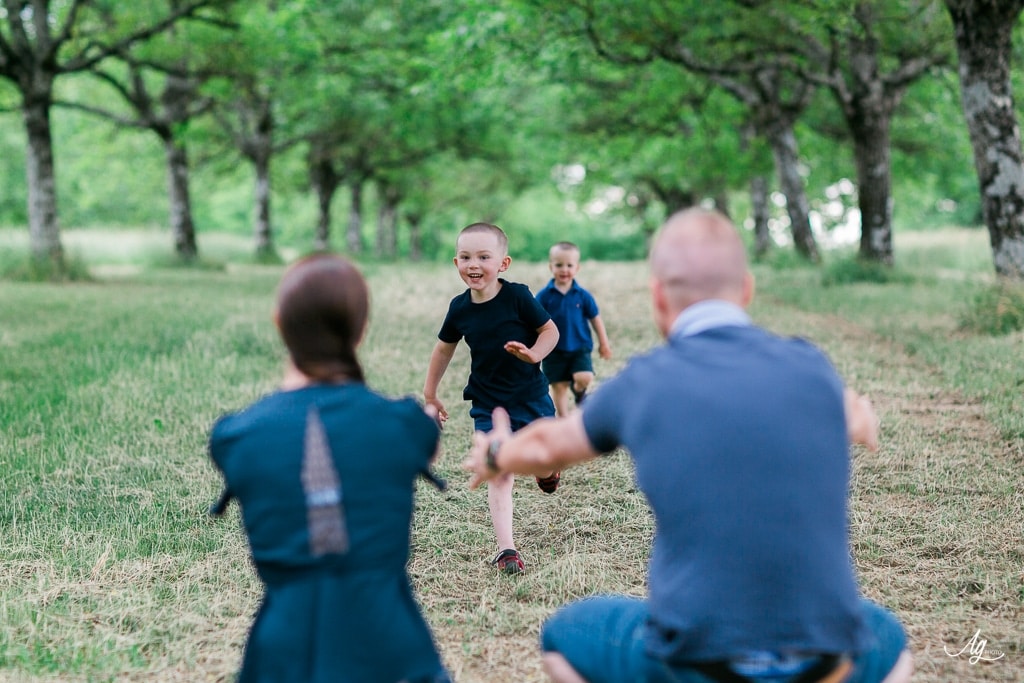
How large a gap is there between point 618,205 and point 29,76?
3660 cm

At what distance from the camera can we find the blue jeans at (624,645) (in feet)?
6.97

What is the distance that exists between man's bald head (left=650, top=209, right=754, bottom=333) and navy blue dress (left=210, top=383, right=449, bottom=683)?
75 cm

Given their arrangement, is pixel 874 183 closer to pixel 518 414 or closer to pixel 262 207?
pixel 518 414

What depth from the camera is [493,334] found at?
476cm

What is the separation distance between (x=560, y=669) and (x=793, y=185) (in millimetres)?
20989

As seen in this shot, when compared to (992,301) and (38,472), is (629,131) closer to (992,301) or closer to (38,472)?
(992,301)

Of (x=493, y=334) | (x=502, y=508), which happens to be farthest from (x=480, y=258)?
(x=502, y=508)

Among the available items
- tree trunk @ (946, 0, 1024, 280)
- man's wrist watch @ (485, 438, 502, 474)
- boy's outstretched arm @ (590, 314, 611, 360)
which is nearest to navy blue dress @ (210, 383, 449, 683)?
man's wrist watch @ (485, 438, 502, 474)

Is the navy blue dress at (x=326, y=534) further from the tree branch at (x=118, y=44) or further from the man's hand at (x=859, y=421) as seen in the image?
the tree branch at (x=118, y=44)

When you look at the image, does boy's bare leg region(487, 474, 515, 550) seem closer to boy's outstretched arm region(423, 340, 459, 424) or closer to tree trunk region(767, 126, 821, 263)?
boy's outstretched arm region(423, 340, 459, 424)

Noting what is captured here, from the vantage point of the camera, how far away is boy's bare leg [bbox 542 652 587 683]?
2332mm

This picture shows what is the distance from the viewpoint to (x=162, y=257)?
25.3 meters

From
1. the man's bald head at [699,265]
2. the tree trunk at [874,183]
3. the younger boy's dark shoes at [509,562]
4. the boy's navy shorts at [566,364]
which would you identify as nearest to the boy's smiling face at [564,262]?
the boy's navy shorts at [566,364]

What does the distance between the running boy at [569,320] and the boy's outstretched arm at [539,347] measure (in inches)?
98.1
